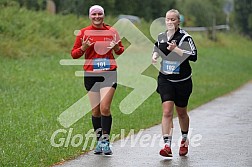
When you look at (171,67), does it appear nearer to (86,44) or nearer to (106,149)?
(86,44)

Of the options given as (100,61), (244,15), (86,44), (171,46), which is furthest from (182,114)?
(244,15)

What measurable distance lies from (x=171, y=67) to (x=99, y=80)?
3.62 ft

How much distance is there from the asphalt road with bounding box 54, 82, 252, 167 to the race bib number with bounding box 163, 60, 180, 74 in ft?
4.05

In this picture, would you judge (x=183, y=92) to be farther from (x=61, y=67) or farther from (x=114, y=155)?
(x=61, y=67)

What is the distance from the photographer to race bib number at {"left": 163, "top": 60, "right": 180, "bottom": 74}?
9672 millimetres

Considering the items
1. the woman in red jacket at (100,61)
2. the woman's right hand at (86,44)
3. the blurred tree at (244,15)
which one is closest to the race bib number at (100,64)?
the woman in red jacket at (100,61)

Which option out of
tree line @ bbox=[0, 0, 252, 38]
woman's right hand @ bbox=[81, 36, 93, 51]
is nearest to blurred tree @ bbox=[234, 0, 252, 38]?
tree line @ bbox=[0, 0, 252, 38]

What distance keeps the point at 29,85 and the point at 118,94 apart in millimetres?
2486

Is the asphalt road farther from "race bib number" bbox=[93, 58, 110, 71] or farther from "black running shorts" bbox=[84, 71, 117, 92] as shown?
"race bib number" bbox=[93, 58, 110, 71]

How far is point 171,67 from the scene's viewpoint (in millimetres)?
9680

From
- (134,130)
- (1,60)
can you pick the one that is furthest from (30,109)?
(1,60)

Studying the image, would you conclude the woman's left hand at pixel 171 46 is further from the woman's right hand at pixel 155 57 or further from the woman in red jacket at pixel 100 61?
the woman in red jacket at pixel 100 61

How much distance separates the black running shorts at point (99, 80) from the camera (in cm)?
1002

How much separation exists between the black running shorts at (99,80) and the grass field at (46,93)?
1012 mm
